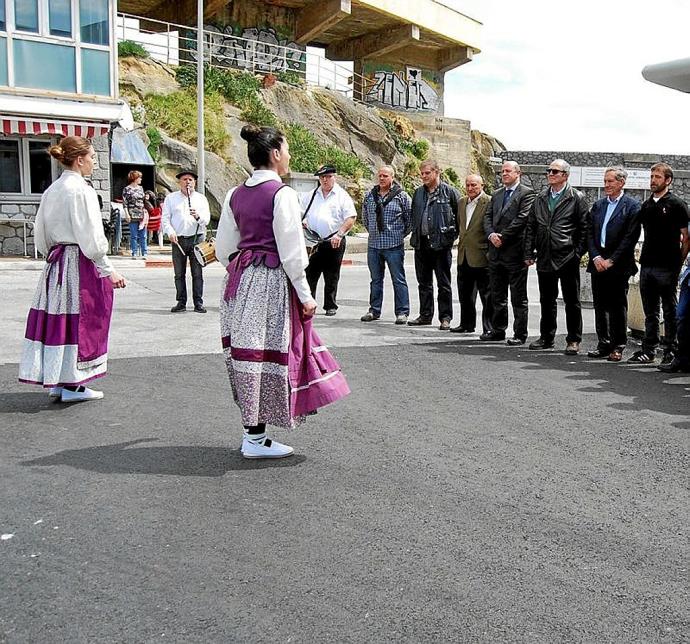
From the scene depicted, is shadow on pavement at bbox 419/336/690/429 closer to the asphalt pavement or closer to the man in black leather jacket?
the asphalt pavement

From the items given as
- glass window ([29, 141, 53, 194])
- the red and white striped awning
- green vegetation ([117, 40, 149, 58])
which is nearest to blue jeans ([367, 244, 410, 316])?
the red and white striped awning

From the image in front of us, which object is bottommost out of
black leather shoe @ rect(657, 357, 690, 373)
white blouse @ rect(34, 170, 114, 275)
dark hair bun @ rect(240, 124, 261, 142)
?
black leather shoe @ rect(657, 357, 690, 373)

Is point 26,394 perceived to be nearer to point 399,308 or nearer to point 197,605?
point 197,605

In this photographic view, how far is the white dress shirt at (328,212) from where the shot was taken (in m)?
11.5

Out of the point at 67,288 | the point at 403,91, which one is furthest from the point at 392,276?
the point at 403,91

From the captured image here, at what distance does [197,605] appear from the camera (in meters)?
3.42

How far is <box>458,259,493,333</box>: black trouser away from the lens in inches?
412

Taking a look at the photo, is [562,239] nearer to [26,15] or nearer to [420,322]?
[420,322]

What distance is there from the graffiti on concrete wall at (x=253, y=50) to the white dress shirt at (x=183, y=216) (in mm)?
26455

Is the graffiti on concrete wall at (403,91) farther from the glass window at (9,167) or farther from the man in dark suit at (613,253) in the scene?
the man in dark suit at (613,253)

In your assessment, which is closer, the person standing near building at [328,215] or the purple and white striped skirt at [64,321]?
the purple and white striped skirt at [64,321]

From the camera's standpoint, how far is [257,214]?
514 centimetres

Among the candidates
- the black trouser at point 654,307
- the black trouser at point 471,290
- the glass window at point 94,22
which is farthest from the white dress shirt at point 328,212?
the glass window at point 94,22

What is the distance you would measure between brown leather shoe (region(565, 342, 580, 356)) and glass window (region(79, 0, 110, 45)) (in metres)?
17.7
